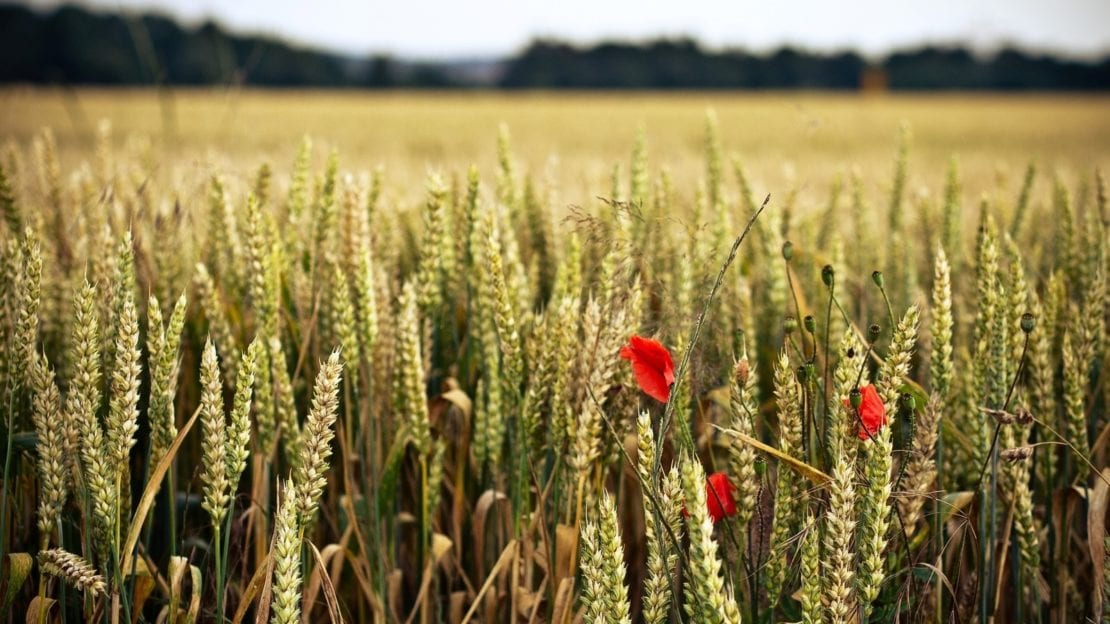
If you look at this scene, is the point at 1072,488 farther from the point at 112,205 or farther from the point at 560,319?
the point at 112,205

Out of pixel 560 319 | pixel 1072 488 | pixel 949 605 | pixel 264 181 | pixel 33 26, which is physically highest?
pixel 33 26

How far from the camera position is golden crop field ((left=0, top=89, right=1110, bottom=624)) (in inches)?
A: 32.4

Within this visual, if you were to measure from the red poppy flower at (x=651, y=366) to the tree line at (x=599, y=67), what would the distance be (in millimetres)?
40923

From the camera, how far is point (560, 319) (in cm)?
97

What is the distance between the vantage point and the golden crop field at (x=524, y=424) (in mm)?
822

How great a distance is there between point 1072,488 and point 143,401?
131cm

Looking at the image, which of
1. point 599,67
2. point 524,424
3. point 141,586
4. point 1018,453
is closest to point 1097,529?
point 1018,453

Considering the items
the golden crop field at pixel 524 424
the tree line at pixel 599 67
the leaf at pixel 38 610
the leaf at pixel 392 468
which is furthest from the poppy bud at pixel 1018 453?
the tree line at pixel 599 67

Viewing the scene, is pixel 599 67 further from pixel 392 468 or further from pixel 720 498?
pixel 720 498

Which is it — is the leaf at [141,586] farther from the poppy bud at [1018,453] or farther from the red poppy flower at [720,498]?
the poppy bud at [1018,453]

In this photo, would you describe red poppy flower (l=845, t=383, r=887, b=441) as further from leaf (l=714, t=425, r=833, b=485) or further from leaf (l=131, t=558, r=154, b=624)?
leaf (l=131, t=558, r=154, b=624)

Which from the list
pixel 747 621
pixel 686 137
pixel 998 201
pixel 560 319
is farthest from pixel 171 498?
pixel 686 137

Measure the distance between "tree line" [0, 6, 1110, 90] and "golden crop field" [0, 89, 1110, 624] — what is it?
132ft

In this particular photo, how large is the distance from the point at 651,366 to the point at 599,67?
4991cm
